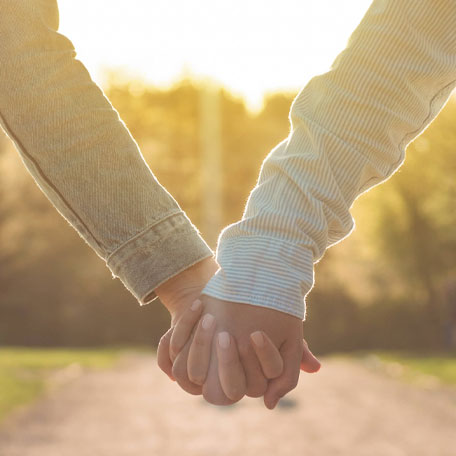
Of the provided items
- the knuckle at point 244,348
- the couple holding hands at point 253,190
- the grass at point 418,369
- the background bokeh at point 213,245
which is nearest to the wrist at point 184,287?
the couple holding hands at point 253,190

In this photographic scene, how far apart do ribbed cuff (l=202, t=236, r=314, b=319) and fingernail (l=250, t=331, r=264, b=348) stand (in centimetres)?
7

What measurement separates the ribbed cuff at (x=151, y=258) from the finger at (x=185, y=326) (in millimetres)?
149

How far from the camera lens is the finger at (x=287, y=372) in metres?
1.85

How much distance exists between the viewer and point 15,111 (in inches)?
79.4

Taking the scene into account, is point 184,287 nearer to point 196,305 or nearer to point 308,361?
point 196,305

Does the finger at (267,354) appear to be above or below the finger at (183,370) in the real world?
above

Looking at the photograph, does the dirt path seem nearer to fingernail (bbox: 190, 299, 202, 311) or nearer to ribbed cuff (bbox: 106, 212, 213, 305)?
ribbed cuff (bbox: 106, 212, 213, 305)

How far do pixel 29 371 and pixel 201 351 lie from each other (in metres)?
13.8

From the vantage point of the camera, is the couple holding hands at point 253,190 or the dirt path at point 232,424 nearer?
the couple holding hands at point 253,190

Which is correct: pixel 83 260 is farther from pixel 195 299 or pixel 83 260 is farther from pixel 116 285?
pixel 195 299

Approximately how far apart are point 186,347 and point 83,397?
11.7 metres

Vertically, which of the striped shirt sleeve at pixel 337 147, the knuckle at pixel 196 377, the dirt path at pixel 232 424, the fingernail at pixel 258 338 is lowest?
the dirt path at pixel 232 424

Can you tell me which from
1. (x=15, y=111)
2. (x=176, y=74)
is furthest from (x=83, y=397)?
(x=176, y=74)

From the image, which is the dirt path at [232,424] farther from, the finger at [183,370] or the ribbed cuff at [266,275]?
the ribbed cuff at [266,275]
